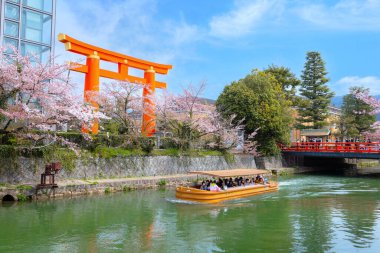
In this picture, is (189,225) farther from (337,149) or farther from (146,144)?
(337,149)

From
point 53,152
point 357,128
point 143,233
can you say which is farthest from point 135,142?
point 357,128

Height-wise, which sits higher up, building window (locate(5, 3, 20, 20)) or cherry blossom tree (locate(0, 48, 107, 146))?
building window (locate(5, 3, 20, 20))

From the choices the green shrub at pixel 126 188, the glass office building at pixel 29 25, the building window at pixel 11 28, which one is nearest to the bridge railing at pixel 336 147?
the green shrub at pixel 126 188

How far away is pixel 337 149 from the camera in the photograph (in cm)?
→ 3981

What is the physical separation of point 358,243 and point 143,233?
7.32 m

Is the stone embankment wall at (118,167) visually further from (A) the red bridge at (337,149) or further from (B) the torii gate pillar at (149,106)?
(A) the red bridge at (337,149)

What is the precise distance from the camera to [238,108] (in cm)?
3953

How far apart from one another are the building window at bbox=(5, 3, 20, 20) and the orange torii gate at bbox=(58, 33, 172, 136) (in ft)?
10.1

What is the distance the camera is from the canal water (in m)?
11.9

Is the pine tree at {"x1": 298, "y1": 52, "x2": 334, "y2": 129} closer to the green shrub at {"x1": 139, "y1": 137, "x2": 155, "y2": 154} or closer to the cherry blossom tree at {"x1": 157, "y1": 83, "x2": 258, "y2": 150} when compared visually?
the cherry blossom tree at {"x1": 157, "y1": 83, "x2": 258, "y2": 150}

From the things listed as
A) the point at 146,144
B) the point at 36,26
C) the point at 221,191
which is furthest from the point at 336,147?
the point at 36,26

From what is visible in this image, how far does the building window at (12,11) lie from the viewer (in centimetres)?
2523

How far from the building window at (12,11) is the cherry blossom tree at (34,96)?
562 cm

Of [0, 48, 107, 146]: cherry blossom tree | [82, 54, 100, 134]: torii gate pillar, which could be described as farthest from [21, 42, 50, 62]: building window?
[0, 48, 107, 146]: cherry blossom tree
